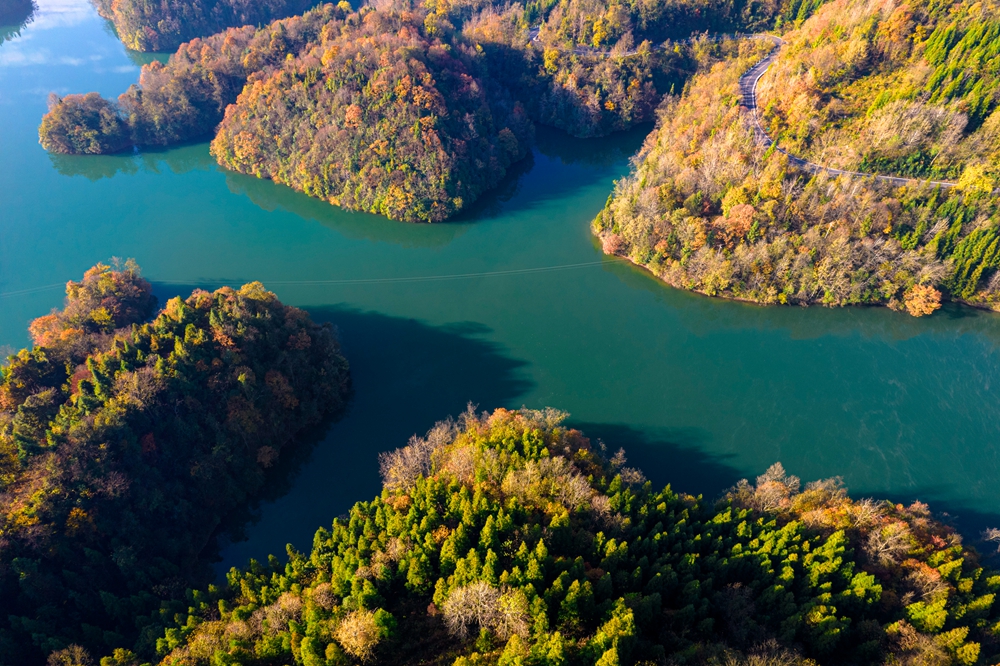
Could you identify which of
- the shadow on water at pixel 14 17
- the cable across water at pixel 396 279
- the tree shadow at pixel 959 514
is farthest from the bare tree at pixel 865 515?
the shadow on water at pixel 14 17

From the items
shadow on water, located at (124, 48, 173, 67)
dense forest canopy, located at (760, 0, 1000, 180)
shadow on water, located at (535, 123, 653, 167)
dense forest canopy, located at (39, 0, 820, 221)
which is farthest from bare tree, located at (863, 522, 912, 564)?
shadow on water, located at (124, 48, 173, 67)

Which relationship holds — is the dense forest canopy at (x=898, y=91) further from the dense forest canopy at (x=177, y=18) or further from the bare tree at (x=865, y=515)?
the dense forest canopy at (x=177, y=18)

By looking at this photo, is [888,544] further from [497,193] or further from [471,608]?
[497,193]

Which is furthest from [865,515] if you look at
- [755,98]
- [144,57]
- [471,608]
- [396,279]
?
[144,57]

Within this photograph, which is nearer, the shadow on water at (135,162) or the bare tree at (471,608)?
the bare tree at (471,608)

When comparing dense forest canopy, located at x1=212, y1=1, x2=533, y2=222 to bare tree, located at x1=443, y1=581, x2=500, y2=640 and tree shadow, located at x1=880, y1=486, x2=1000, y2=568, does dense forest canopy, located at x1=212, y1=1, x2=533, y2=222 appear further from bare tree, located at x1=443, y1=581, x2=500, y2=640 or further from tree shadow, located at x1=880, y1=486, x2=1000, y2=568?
tree shadow, located at x1=880, y1=486, x2=1000, y2=568

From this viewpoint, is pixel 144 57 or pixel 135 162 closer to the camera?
pixel 135 162

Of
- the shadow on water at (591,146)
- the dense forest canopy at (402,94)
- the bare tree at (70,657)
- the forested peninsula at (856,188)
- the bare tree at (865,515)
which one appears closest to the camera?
the bare tree at (70,657)
